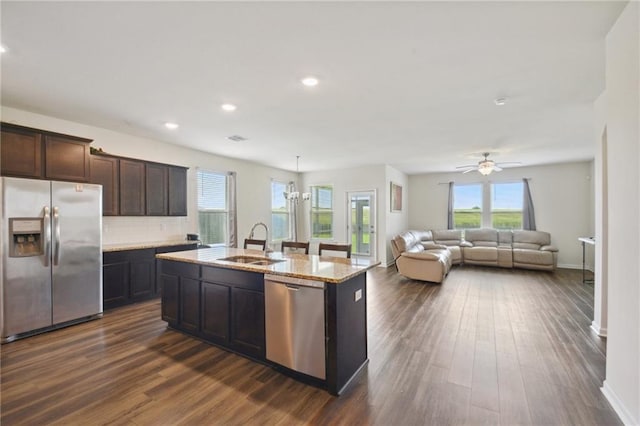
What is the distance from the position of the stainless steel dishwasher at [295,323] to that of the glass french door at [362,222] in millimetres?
5246

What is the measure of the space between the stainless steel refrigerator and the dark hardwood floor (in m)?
0.25

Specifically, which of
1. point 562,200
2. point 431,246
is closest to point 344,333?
point 431,246

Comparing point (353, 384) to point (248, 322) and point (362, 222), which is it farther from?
point (362, 222)

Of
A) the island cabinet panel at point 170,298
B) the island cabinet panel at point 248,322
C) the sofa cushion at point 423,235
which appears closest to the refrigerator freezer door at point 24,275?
the island cabinet panel at point 170,298

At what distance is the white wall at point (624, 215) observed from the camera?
1715 millimetres

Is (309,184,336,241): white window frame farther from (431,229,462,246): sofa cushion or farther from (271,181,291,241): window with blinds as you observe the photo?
(431,229,462,246): sofa cushion

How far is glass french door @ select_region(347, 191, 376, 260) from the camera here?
7.39 metres

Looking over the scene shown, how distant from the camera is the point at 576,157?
6379mm

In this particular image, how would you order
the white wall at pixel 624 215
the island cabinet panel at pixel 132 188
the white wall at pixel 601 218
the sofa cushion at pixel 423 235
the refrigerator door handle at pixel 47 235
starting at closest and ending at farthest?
the white wall at pixel 624 215, the white wall at pixel 601 218, the refrigerator door handle at pixel 47 235, the island cabinet panel at pixel 132 188, the sofa cushion at pixel 423 235

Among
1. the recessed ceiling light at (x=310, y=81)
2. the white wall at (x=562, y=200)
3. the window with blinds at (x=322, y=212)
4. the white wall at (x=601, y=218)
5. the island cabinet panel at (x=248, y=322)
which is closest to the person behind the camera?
the island cabinet panel at (x=248, y=322)

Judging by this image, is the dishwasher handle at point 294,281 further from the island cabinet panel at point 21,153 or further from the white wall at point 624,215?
the island cabinet panel at point 21,153

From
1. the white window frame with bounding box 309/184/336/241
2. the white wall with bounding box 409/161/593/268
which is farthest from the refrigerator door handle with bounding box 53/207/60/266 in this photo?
the white wall with bounding box 409/161/593/268

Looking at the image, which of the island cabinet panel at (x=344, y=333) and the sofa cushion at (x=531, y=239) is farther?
the sofa cushion at (x=531, y=239)

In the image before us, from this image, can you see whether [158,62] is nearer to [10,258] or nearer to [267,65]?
[267,65]
